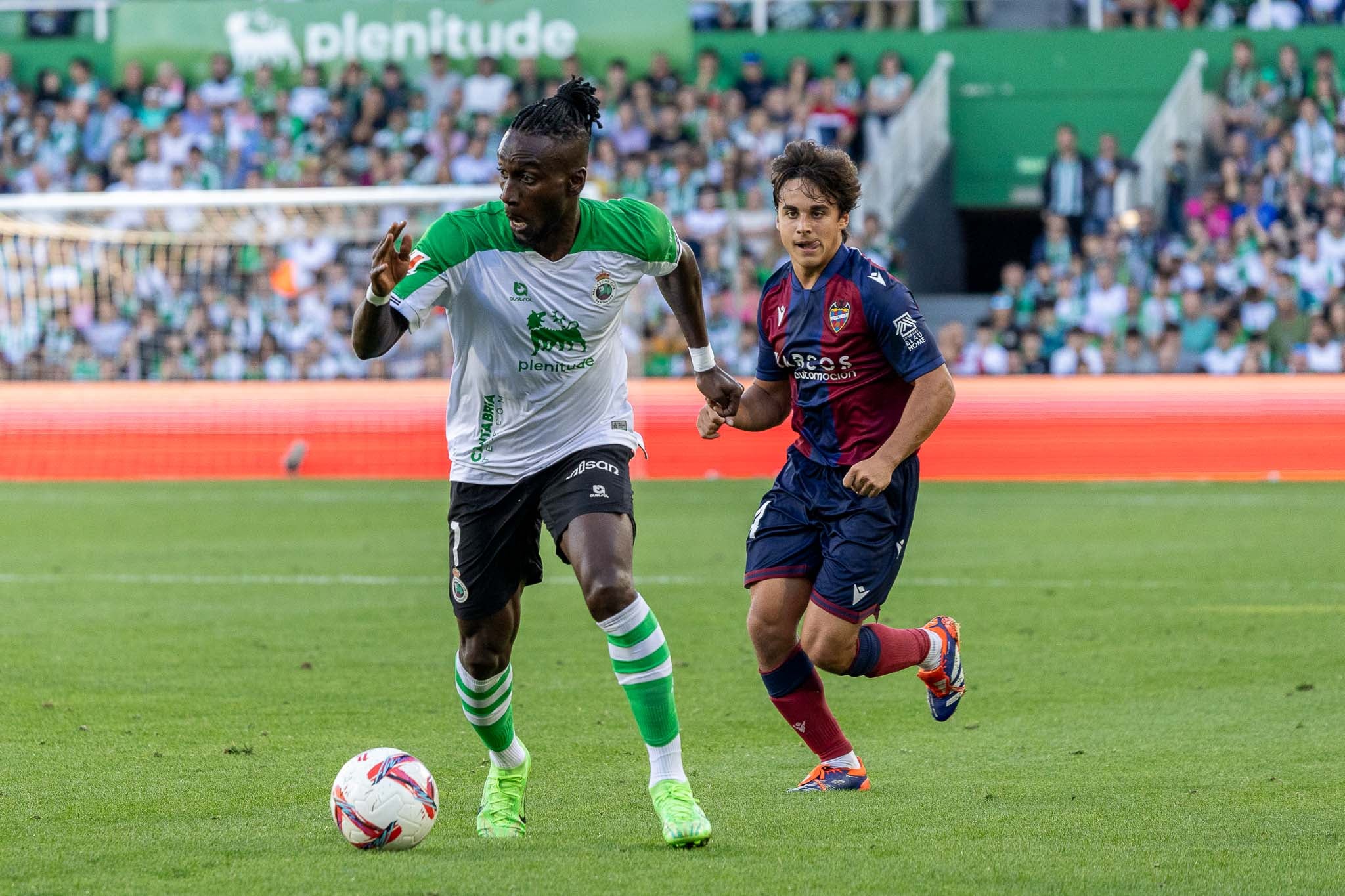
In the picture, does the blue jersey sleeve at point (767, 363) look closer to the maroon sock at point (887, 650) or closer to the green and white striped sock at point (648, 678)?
the maroon sock at point (887, 650)

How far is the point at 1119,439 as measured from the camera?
1828 centimetres

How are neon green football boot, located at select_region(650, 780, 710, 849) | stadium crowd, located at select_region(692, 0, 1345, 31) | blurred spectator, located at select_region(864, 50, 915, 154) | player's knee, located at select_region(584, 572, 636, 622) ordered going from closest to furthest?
1. neon green football boot, located at select_region(650, 780, 710, 849)
2. player's knee, located at select_region(584, 572, 636, 622)
3. blurred spectator, located at select_region(864, 50, 915, 154)
4. stadium crowd, located at select_region(692, 0, 1345, 31)

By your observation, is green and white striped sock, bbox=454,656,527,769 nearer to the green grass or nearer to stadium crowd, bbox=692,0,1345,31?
the green grass

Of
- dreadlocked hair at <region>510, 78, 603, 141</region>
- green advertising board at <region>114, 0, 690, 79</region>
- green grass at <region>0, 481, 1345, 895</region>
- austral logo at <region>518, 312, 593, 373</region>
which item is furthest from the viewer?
green advertising board at <region>114, 0, 690, 79</region>

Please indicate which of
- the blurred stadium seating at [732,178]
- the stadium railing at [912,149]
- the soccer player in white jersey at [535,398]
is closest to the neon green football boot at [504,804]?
the soccer player in white jersey at [535,398]

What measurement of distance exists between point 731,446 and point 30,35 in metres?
14.4

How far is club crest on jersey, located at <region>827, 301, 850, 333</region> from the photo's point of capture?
5766mm

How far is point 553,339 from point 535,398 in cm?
19

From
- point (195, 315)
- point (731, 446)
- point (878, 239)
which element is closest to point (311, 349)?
point (195, 315)

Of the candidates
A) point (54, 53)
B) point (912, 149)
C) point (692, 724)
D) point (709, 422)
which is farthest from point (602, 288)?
point (54, 53)

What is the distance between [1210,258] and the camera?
21.6 m

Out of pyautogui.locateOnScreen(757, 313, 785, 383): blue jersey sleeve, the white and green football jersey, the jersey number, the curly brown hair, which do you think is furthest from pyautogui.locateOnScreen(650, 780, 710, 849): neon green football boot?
the curly brown hair

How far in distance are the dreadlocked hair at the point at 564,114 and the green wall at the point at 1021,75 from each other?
2020 centimetres

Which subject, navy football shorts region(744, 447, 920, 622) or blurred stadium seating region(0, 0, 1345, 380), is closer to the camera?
navy football shorts region(744, 447, 920, 622)
